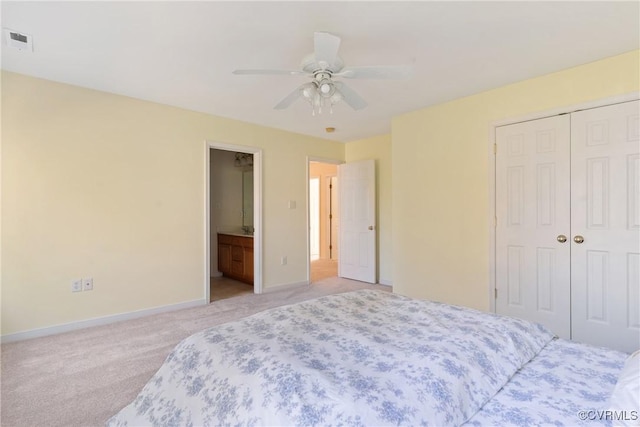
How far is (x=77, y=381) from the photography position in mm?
2127

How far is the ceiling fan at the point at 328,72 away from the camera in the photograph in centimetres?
181

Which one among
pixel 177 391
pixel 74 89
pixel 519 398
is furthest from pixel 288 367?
pixel 74 89

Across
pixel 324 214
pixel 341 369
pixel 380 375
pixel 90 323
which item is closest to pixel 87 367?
pixel 90 323

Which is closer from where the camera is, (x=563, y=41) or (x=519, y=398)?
(x=519, y=398)

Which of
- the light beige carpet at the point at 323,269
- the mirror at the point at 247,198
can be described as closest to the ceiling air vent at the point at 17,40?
the mirror at the point at 247,198

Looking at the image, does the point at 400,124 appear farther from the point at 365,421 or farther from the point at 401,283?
the point at 365,421

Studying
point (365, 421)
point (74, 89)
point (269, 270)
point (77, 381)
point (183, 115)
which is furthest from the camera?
point (269, 270)

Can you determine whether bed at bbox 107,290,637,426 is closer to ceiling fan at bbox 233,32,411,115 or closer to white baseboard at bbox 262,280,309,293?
ceiling fan at bbox 233,32,411,115

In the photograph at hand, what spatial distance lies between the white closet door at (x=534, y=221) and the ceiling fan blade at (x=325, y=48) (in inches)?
82.9

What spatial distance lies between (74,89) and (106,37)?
47.9 inches

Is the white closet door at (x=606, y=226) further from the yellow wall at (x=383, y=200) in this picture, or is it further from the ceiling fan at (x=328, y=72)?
the yellow wall at (x=383, y=200)

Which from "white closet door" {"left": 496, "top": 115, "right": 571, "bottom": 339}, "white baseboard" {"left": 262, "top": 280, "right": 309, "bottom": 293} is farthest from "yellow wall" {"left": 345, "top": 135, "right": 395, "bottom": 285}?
"white closet door" {"left": 496, "top": 115, "right": 571, "bottom": 339}

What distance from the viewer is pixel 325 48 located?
70.5 inches

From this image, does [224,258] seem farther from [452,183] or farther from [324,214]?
[452,183]
